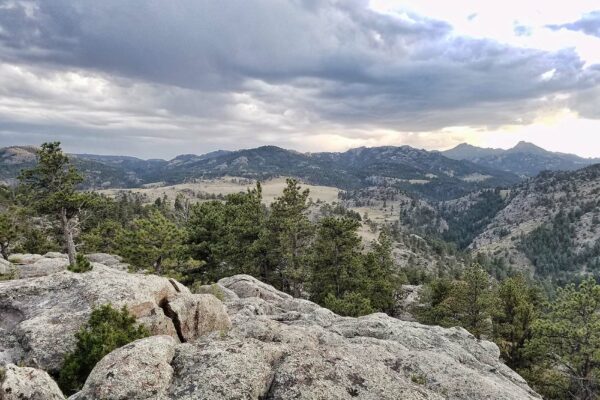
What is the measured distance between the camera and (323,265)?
5922 centimetres

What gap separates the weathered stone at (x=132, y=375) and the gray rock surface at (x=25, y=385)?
730 millimetres

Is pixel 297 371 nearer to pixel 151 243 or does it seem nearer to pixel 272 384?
pixel 272 384

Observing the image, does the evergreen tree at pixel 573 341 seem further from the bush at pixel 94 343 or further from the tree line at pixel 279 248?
the bush at pixel 94 343

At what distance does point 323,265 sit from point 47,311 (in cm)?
4397

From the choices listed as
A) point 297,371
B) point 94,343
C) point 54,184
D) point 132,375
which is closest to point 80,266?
point 94,343

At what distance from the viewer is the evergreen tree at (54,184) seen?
44.4 meters

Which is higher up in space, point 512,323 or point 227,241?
point 227,241

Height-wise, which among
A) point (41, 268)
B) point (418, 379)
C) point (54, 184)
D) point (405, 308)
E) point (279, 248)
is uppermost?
point (54, 184)

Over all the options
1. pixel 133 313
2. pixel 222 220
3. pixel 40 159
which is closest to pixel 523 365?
pixel 222 220

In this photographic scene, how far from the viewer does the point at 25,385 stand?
35.9 feet

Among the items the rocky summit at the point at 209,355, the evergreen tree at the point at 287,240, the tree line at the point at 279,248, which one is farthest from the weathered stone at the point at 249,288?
the rocky summit at the point at 209,355

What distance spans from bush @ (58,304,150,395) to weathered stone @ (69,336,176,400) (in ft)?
6.83

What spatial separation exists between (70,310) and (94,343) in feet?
15.5

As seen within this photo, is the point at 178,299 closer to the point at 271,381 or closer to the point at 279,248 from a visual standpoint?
the point at 271,381
